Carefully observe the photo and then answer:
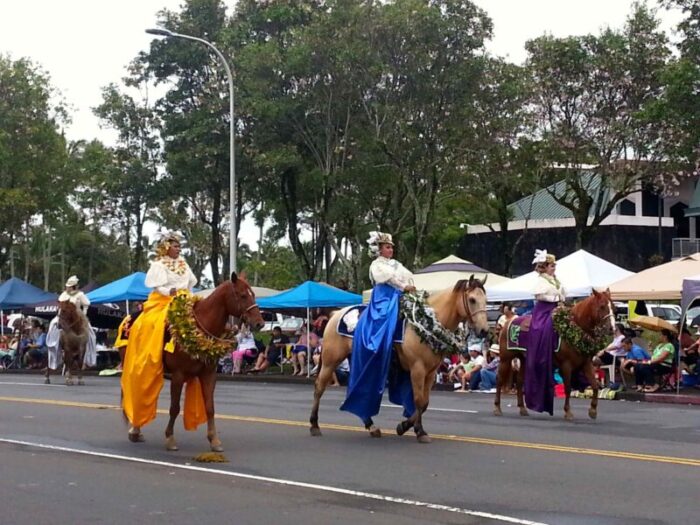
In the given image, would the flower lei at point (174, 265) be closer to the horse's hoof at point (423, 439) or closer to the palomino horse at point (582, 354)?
the horse's hoof at point (423, 439)

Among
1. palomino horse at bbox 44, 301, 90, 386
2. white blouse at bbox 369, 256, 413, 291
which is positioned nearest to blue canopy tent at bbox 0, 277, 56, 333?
palomino horse at bbox 44, 301, 90, 386

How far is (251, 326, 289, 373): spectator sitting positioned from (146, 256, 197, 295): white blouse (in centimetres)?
1854

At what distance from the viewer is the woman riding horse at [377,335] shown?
44.0 ft

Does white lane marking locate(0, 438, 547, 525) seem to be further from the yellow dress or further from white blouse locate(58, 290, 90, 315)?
white blouse locate(58, 290, 90, 315)

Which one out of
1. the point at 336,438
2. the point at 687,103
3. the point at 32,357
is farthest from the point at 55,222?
the point at 336,438

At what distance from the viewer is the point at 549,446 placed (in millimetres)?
12609

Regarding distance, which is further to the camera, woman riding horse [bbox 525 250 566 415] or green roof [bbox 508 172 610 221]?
green roof [bbox 508 172 610 221]

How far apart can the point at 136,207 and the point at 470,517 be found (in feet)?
139

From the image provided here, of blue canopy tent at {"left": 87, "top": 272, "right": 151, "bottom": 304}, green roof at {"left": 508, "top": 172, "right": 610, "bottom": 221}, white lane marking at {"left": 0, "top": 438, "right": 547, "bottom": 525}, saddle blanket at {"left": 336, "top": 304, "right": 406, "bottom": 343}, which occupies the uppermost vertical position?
green roof at {"left": 508, "top": 172, "right": 610, "bottom": 221}

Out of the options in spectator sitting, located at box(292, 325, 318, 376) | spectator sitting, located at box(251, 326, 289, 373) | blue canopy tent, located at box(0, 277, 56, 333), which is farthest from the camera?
blue canopy tent, located at box(0, 277, 56, 333)

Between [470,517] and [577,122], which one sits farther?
[577,122]

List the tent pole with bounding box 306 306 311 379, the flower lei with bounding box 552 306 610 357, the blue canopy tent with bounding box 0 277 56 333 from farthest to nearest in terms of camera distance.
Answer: the blue canopy tent with bounding box 0 277 56 333
the tent pole with bounding box 306 306 311 379
the flower lei with bounding box 552 306 610 357

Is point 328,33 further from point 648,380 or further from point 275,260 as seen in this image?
point 275,260

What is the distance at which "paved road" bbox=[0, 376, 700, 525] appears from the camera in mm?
8719
